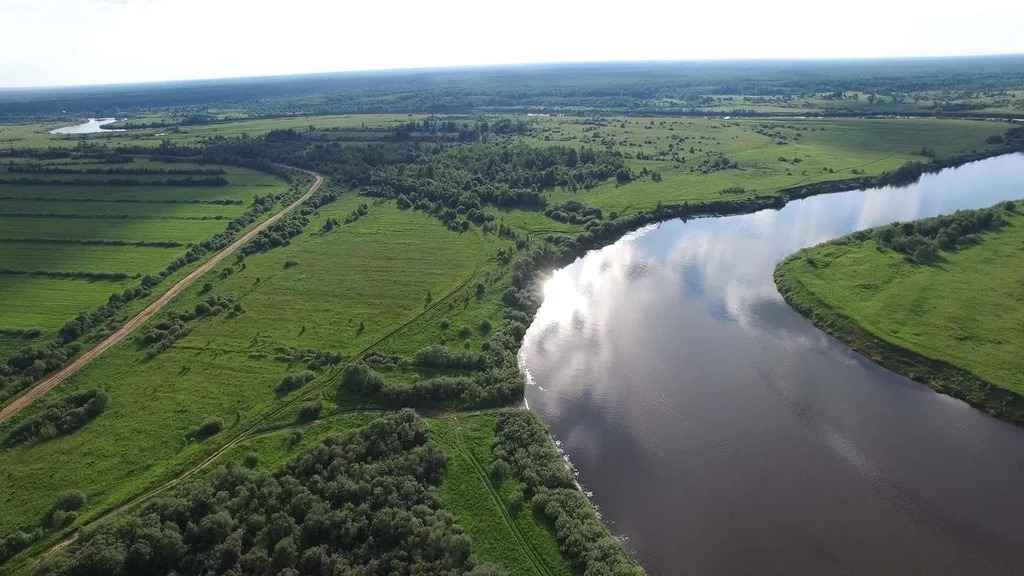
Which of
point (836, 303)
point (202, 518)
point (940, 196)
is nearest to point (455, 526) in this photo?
point (202, 518)

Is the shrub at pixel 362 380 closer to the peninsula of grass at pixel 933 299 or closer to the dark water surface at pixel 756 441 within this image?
the dark water surface at pixel 756 441

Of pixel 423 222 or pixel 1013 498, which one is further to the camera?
pixel 423 222

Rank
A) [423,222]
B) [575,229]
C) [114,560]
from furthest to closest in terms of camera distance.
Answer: [423,222] < [575,229] < [114,560]

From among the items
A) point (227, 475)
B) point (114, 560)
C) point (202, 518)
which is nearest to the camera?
point (114, 560)

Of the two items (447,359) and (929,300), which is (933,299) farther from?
(447,359)

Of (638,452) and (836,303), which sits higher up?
(836,303)

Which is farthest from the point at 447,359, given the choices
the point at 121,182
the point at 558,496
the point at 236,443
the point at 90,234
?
the point at 121,182

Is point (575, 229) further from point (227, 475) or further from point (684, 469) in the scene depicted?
point (227, 475)

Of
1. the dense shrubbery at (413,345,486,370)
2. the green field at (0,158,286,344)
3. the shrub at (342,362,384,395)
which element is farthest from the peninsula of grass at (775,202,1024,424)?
the green field at (0,158,286,344)
